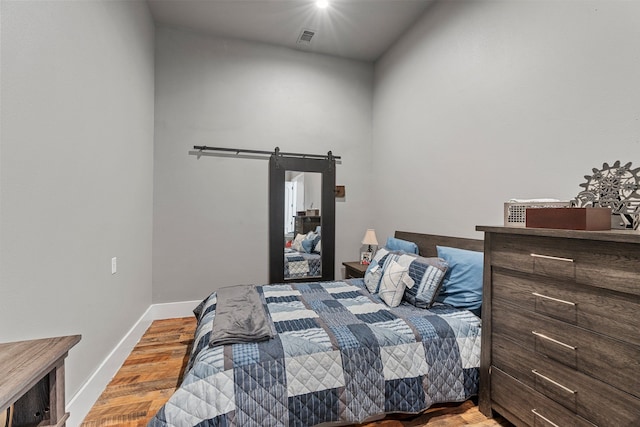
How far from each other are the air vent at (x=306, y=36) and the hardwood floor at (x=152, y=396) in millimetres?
3512

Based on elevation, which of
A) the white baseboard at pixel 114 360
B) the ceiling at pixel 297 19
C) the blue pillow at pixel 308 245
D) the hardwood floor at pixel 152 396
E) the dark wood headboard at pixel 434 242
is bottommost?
the hardwood floor at pixel 152 396

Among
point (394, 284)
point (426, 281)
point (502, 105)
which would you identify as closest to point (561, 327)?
point (426, 281)

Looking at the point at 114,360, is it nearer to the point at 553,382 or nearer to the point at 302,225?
the point at 302,225

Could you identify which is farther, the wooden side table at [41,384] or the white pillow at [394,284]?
the white pillow at [394,284]

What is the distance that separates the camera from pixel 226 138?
3578mm

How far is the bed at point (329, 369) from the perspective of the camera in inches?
55.1

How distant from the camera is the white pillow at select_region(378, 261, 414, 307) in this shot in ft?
7.29

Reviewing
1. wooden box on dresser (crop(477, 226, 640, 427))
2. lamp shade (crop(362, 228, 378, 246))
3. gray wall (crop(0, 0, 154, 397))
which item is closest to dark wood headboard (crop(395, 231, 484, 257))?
lamp shade (crop(362, 228, 378, 246))

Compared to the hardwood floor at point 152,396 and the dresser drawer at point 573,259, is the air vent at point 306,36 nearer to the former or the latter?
the dresser drawer at point 573,259

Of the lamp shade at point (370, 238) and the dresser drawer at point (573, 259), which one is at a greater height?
the dresser drawer at point (573, 259)

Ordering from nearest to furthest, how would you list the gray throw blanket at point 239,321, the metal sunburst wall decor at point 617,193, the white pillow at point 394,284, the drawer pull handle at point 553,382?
the drawer pull handle at point 553,382, the metal sunburst wall decor at point 617,193, the gray throw blanket at point 239,321, the white pillow at point 394,284

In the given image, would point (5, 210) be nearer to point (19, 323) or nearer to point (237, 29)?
point (19, 323)

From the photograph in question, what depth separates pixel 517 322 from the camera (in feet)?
5.10

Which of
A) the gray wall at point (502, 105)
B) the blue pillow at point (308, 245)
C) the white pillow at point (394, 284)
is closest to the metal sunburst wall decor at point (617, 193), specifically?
the gray wall at point (502, 105)
